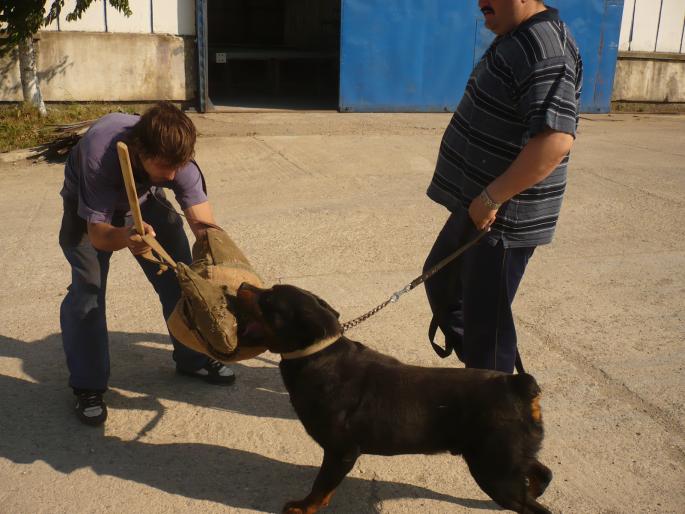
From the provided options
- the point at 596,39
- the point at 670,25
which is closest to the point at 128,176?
the point at 596,39

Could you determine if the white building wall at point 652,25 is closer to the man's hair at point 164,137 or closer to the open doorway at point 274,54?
the open doorway at point 274,54

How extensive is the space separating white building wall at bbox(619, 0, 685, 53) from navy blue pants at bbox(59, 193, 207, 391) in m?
11.9

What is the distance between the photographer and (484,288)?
302cm

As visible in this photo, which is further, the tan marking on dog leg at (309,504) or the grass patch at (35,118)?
the grass patch at (35,118)

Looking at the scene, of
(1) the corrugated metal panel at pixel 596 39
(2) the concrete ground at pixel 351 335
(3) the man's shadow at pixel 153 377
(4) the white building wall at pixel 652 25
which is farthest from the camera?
(4) the white building wall at pixel 652 25

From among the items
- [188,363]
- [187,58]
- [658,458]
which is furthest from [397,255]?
[187,58]

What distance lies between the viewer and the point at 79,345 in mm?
3484

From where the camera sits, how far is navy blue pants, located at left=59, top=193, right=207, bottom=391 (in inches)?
133

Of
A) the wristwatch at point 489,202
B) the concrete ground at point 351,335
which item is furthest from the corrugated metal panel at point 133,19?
the wristwatch at point 489,202

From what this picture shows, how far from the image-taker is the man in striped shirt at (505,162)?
266cm

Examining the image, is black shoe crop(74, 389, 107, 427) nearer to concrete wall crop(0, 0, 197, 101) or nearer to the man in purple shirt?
the man in purple shirt

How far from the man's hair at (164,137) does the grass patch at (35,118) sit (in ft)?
20.3

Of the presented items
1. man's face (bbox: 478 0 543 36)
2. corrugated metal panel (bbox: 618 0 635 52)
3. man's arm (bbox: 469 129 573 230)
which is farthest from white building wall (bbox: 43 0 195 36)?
man's arm (bbox: 469 129 573 230)

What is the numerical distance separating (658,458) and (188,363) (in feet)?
7.83
